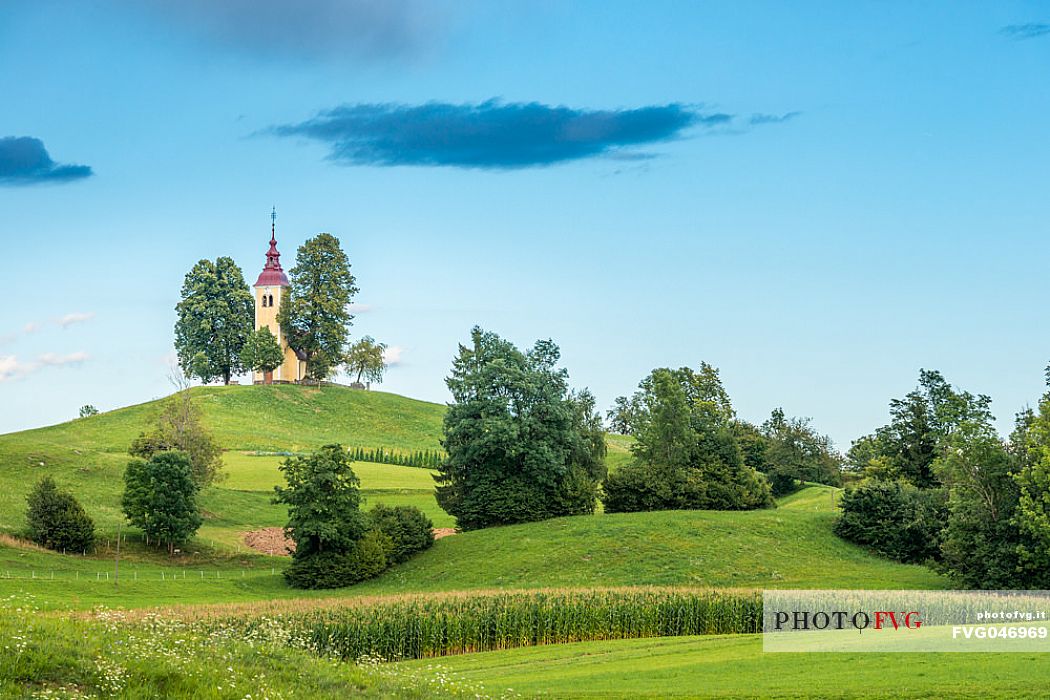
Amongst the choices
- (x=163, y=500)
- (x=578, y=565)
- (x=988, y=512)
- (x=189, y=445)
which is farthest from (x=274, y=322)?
(x=988, y=512)

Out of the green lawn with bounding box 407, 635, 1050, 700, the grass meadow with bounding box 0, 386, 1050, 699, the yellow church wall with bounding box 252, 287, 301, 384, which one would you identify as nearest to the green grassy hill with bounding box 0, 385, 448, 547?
the grass meadow with bounding box 0, 386, 1050, 699

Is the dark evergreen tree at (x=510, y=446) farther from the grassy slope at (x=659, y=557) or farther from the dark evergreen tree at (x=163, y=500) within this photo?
the dark evergreen tree at (x=163, y=500)

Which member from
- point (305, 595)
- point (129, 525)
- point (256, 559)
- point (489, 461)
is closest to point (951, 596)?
point (305, 595)

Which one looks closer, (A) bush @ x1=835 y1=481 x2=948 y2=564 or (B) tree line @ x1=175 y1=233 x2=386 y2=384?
(A) bush @ x1=835 y1=481 x2=948 y2=564

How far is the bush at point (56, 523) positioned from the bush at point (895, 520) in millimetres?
40394

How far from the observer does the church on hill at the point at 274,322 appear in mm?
127688

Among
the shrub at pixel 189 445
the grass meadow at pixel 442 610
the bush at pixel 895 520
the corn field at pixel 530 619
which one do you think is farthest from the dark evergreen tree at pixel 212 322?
the corn field at pixel 530 619

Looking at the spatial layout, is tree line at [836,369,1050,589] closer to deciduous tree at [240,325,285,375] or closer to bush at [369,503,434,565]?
bush at [369,503,434,565]

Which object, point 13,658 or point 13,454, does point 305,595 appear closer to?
point 13,658

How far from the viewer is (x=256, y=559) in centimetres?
5850

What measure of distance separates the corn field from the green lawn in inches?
228

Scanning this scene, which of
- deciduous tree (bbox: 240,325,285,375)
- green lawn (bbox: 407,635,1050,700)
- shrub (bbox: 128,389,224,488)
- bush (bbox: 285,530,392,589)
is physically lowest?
bush (bbox: 285,530,392,589)

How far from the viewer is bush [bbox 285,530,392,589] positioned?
1992 inches

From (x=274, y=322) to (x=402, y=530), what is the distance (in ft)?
258
